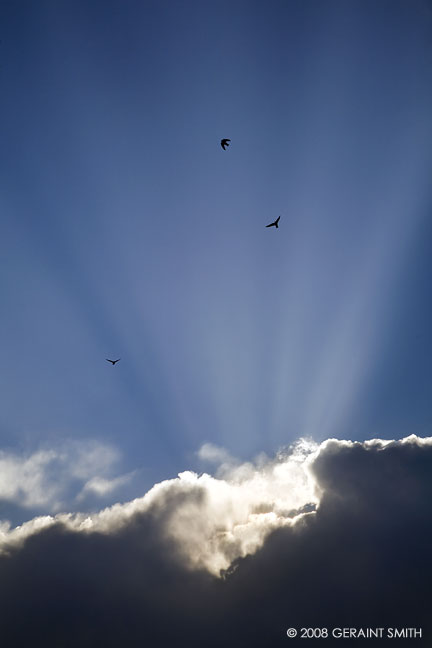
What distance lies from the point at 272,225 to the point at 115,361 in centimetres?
5310

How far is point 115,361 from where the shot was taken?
84.9 meters

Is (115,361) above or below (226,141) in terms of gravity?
below

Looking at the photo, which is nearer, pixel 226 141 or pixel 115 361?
pixel 226 141

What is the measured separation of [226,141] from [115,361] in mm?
58787

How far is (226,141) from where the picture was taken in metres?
57.1

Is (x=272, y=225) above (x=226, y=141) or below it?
below

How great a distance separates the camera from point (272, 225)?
6322 centimetres

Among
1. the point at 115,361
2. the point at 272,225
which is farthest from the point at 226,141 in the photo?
the point at 115,361

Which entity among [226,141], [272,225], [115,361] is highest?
[226,141]

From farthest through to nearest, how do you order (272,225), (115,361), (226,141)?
(115,361) < (272,225) < (226,141)

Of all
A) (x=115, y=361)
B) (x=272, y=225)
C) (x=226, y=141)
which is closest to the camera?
(x=226, y=141)

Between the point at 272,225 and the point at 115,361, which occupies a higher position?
the point at 272,225

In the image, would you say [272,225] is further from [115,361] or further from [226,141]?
[115,361]

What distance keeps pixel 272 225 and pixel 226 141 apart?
57.0 feet
